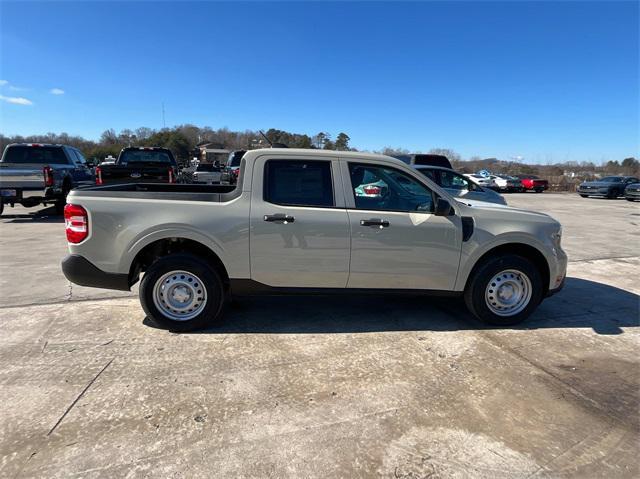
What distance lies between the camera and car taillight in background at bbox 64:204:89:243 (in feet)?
13.0

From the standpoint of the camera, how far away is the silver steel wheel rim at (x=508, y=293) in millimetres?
4480

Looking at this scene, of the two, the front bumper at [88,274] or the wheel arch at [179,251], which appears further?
the wheel arch at [179,251]

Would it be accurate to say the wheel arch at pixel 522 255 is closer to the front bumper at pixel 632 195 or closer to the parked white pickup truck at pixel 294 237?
the parked white pickup truck at pixel 294 237

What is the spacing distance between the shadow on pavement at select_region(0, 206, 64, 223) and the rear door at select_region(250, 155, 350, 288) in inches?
397

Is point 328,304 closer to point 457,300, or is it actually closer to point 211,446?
point 457,300

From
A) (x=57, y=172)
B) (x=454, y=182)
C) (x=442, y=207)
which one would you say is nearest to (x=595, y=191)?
(x=454, y=182)

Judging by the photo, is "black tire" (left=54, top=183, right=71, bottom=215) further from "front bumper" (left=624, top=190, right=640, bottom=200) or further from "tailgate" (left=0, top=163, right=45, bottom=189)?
"front bumper" (left=624, top=190, right=640, bottom=200)

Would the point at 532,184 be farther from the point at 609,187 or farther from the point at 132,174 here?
the point at 132,174

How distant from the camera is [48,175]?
1112cm

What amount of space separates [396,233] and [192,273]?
6.89ft

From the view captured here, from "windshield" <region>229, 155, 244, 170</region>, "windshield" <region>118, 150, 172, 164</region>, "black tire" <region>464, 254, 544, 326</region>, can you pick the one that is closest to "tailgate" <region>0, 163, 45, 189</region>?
"windshield" <region>118, 150, 172, 164</region>

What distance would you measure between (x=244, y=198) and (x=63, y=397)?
2.23 meters

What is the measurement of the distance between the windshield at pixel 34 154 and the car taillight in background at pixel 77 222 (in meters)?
10.6

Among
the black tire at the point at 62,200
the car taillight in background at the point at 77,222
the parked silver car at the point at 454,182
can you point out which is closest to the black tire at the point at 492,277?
the car taillight in background at the point at 77,222
